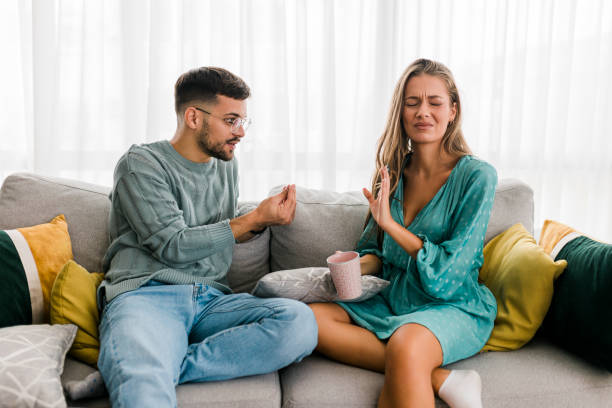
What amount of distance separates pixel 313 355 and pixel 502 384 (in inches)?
22.4

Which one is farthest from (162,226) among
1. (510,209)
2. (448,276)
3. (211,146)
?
(510,209)

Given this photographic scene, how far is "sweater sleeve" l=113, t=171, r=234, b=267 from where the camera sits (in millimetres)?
1523

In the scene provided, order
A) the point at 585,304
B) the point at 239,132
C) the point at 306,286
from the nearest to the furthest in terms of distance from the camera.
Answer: the point at 585,304 → the point at 306,286 → the point at 239,132

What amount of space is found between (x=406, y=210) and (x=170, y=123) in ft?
4.60

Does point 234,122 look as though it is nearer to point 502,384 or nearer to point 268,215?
point 268,215

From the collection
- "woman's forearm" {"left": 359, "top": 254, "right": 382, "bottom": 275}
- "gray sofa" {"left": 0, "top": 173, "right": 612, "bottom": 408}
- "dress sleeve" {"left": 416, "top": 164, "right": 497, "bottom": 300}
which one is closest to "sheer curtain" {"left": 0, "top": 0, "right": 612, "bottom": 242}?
"gray sofa" {"left": 0, "top": 173, "right": 612, "bottom": 408}

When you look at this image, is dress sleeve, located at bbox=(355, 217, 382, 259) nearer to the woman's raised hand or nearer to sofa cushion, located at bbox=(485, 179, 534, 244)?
the woman's raised hand

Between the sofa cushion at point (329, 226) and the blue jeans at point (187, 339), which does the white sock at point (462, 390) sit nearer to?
the blue jeans at point (187, 339)

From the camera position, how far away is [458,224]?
1.54 m

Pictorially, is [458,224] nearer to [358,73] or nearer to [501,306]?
[501,306]

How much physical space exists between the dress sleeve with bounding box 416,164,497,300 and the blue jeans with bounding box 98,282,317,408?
0.40 m

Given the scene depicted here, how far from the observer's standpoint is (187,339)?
1.45 metres

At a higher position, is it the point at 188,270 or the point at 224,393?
the point at 188,270

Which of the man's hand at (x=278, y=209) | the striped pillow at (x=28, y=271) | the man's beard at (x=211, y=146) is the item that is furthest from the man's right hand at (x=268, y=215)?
the striped pillow at (x=28, y=271)
